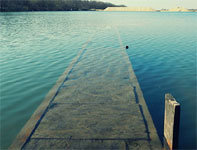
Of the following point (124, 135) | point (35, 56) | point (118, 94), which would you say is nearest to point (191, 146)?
point (124, 135)

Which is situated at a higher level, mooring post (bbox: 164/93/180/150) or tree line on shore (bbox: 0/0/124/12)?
tree line on shore (bbox: 0/0/124/12)

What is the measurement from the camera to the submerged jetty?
16.8 ft

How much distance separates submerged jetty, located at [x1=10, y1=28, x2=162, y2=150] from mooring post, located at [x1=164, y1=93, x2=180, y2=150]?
383 mm

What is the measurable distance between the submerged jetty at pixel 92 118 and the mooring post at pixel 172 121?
0.38m

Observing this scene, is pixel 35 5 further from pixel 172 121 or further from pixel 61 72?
pixel 172 121

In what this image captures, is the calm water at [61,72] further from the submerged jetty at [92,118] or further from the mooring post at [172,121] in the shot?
the mooring post at [172,121]

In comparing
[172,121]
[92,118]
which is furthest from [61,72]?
[172,121]

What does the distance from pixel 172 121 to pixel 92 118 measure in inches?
104

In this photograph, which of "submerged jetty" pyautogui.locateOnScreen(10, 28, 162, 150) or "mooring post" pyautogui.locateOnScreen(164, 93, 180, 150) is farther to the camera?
"submerged jetty" pyautogui.locateOnScreen(10, 28, 162, 150)

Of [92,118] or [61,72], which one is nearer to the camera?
[92,118]

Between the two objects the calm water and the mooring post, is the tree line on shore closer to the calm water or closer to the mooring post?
the calm water

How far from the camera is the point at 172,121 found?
458 centimetres

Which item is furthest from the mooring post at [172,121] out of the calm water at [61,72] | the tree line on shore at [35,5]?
the tree line on shore at [35,5]

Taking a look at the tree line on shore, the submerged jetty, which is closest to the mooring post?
the submerged jetty
